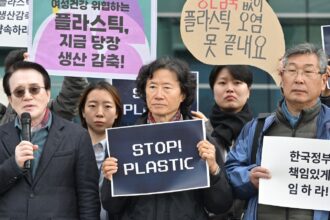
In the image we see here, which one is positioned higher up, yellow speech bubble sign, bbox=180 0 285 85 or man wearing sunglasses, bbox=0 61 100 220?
yellow speech bubble sign, bbox=180 0 285 85

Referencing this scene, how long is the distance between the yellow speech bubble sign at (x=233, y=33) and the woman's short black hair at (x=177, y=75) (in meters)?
0.66

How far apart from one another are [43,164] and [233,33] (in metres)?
1.64

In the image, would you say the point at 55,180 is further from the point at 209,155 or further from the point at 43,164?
the point at 209,155

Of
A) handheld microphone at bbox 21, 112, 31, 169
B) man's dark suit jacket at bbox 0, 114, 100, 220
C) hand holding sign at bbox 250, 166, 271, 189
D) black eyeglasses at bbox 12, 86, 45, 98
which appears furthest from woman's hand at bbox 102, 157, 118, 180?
hand holding sign at bbox 250, 166, 271, 189

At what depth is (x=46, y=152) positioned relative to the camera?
358 centimetres

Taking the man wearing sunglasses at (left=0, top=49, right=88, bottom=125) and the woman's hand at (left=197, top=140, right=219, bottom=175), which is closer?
the woman's hand at (left=197, top=140, right=219, bottom=175)

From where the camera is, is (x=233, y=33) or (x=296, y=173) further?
(x=233, y=33)

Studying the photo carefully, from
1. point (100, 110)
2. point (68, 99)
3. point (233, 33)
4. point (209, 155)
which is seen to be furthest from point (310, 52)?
point (68, 99)

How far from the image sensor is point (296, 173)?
11.6 feet

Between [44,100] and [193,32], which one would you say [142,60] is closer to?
[193,32]

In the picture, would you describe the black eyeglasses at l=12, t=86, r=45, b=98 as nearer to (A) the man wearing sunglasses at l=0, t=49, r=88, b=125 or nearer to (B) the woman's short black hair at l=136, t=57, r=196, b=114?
(B) the woman's short black hair at l=136, t=57, r=196, b=114

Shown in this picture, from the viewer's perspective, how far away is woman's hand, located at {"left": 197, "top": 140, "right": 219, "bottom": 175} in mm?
3496

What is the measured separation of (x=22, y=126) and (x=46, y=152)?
0.24 meters

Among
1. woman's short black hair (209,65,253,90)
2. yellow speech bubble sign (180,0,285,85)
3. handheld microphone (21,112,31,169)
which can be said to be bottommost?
handheld microphone (21,112,31,169)
